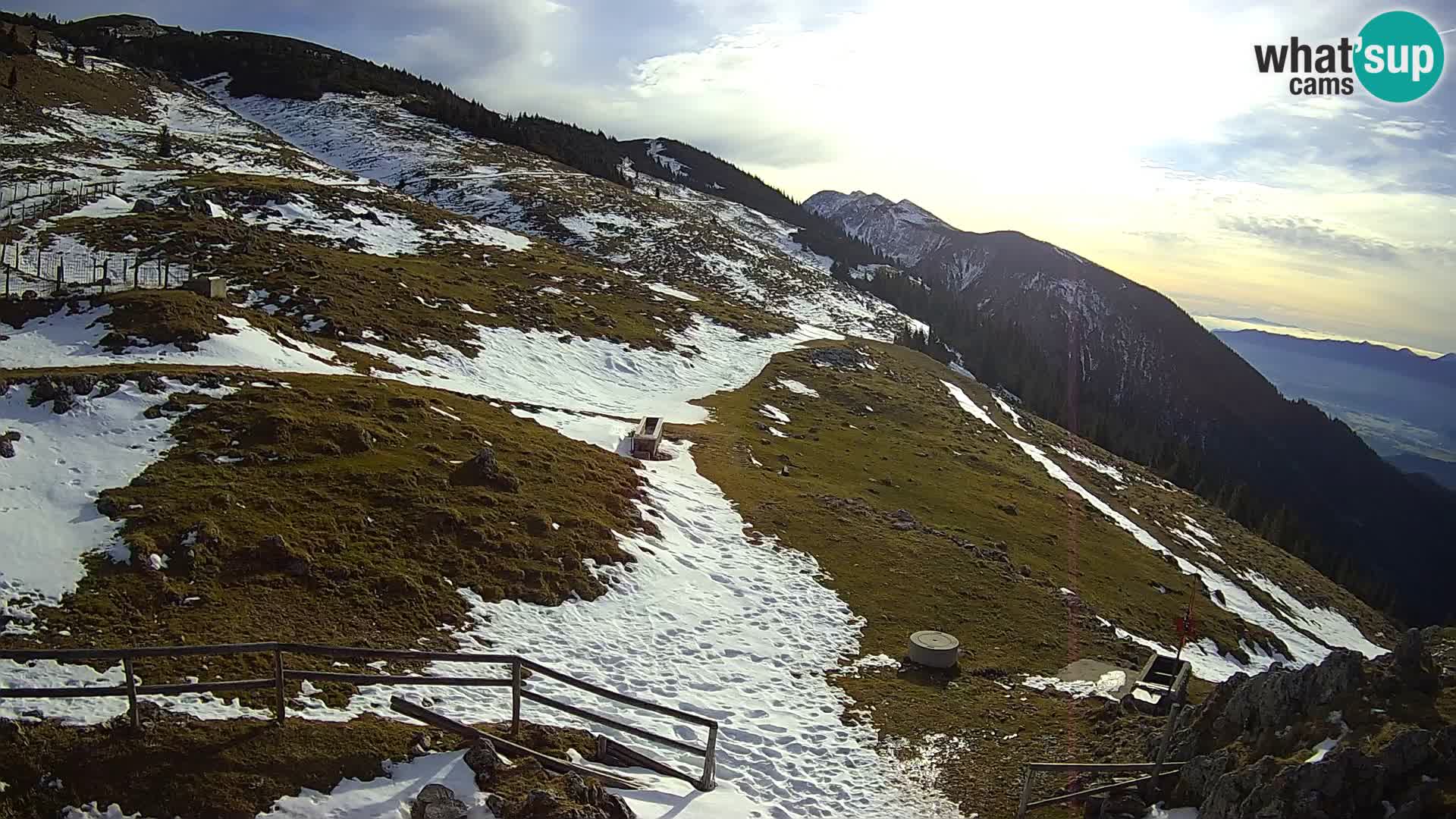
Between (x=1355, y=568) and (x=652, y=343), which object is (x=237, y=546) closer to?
(x=652, y=343)

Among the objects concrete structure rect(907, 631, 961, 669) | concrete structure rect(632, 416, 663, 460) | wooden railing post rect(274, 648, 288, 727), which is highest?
concrete structure rect(632, 416, 663, 460)

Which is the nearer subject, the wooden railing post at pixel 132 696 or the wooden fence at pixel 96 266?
the wooden railing post at pixel 132 696

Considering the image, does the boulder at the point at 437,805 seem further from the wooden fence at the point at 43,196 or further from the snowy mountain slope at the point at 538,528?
the wooden fence at the point at 43,196

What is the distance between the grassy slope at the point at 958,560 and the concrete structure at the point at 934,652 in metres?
0.39

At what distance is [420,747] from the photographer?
13.0 meters

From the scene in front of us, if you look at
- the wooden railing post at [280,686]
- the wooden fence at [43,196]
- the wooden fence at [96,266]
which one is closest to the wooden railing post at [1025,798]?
the wooden railing post at [280,686]

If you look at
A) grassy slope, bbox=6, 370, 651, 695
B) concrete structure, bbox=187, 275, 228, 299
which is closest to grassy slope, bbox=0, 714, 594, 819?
grassy slope, bbox=6, 370, 651, 695

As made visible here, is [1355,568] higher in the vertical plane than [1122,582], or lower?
lower

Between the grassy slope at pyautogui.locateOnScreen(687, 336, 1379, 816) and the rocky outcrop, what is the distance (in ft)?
10.2

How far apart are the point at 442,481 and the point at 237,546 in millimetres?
7054

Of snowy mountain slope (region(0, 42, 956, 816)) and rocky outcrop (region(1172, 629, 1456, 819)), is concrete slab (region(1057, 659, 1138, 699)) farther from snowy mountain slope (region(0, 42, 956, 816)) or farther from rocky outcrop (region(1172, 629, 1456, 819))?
rocky outcrop (region(1172, 629, 1456, 819))

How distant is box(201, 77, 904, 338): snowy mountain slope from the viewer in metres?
104

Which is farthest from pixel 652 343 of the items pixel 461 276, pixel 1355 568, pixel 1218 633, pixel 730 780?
pixel 1355 568

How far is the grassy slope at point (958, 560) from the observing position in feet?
62.7
